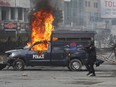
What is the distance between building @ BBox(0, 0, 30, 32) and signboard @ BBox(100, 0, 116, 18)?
42.5m

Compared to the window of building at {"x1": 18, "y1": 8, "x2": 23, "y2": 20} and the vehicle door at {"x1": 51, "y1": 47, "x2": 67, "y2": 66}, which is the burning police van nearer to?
the vehicle door at {"x1": 51, "y1": 47, "x2": 67, "y2": 66}

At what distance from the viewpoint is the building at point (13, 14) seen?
7406 centimetres

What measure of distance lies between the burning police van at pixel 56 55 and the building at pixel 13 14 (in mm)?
48555

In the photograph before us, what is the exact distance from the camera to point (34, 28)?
2642cm

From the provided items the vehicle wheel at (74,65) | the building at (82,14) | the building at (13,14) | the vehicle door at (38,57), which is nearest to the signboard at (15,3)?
the building at (13,14)

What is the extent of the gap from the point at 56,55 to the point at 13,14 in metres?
55.6

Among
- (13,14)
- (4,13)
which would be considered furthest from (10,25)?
(13,14)

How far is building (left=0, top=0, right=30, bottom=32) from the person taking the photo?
74062mm

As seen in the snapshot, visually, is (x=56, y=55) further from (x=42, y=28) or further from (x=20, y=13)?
(x=20, y=13)

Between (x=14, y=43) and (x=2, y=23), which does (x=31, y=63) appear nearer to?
(x=14, y=43)

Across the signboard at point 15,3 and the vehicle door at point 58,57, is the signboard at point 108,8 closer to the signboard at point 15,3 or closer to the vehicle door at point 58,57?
the signboard at point 15,3

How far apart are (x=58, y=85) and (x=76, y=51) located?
836 centimetres

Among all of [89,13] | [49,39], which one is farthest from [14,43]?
[89,13]

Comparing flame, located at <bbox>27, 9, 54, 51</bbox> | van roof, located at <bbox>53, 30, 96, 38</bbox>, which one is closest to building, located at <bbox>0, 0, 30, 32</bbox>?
flame, located at <bbox>27, 9, 54, 51</bbox>
